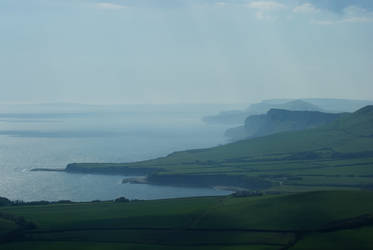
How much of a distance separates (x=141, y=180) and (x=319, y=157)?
31900 millimetres

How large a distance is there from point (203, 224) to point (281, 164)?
5466 centimetres

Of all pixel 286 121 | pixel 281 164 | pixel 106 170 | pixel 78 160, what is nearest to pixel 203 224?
pixel 281 164

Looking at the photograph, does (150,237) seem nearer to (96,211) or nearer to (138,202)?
(96,211)

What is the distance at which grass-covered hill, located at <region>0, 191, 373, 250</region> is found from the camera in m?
46.1

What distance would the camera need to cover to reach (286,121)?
173 metres

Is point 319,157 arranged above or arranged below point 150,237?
above

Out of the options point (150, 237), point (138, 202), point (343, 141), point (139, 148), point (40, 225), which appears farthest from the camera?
point (139, 148)

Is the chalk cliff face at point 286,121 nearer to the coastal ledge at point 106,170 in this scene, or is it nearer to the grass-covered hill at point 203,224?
the coastal ledge at point 106,170

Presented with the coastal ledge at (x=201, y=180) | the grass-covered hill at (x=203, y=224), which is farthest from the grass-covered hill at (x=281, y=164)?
the grass-covered hill at (x=203, y=224)

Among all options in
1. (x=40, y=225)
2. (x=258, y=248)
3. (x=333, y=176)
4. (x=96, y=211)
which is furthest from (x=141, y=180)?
(x=258, y=248)

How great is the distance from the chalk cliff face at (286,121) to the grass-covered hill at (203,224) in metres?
106

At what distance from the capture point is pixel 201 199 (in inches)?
2520

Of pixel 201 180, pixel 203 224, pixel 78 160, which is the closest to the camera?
pixel 203 224

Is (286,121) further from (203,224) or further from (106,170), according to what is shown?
(203,224)
